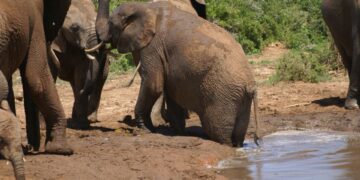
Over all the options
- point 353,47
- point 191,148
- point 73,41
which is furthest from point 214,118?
point 353,47

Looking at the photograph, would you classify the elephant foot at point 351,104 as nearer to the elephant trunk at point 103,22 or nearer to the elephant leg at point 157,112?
the elephant leg at point 157,112

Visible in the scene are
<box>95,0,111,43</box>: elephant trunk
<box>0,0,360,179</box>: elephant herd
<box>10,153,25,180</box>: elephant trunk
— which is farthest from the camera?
<box>95,0,111,43</box>: elephant trunk

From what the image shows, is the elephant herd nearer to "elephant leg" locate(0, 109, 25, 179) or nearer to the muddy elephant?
the muddy elephant

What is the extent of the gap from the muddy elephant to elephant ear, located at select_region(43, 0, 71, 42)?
1.84 m

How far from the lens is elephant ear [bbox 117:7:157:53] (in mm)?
9570

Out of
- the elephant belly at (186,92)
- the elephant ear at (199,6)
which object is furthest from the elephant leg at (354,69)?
the elephant belly at (186,92)

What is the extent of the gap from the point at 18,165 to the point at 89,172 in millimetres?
1448

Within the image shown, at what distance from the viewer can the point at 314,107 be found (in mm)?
11461

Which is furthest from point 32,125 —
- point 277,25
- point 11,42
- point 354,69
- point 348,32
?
point 277,25

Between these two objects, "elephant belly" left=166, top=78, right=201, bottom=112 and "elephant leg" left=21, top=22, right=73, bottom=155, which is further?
"elephant belly" left=166, top=78, right=201, bottom=112

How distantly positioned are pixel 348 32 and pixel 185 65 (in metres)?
3.34

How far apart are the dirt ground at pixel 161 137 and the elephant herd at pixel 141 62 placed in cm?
26

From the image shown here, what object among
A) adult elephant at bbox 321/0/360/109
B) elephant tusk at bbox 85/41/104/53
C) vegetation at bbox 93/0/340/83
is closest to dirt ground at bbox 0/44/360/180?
adult elephant at bbox 321/0/360/109

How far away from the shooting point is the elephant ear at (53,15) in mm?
8078
